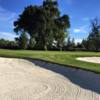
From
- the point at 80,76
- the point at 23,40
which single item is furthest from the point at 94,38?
the point at 80,76

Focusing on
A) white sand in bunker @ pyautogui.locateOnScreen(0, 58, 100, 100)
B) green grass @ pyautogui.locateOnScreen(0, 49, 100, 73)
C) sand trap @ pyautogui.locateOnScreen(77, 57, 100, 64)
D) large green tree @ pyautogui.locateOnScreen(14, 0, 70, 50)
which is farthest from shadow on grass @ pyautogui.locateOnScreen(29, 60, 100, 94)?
large green tree @ pyautogui.locateOnScreen(14, 0, 70, 50)

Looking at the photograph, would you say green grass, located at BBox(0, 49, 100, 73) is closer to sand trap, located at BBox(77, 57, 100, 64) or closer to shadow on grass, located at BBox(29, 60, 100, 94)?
shadow on grass, located at BBox(29, 60, 100, 94)

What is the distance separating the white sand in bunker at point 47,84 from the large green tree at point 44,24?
1486 inches

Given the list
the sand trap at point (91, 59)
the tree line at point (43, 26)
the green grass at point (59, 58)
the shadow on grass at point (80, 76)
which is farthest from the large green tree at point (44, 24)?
the shadow on grass at point (80, 76)

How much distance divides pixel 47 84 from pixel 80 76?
91.1 inches

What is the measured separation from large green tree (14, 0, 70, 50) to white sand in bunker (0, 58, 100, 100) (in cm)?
3774

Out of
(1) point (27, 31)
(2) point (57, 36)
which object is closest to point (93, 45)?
(2) point (57, 36)

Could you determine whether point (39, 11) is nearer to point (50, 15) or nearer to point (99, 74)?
point (50, 15)

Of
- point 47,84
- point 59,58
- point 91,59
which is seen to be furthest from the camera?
point 91,59

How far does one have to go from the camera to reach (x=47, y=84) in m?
11.3

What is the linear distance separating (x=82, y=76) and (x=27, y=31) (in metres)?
42.9

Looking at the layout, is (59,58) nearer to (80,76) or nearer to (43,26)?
(80,76)

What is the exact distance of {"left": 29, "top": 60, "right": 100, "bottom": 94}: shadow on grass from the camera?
36.8 feet

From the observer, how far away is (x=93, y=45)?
68.2 metres
